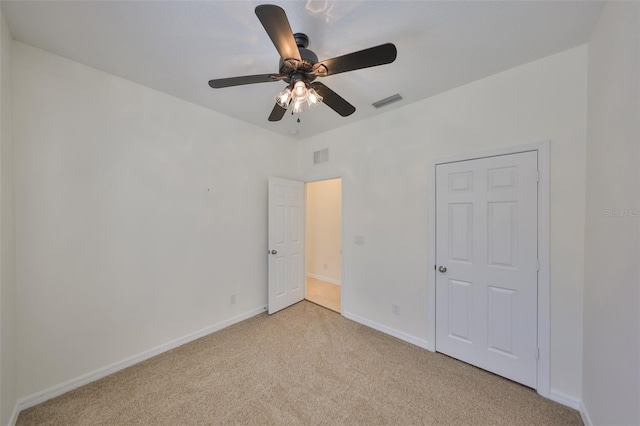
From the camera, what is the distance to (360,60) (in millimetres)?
1319

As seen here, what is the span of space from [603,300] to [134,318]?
369 cm

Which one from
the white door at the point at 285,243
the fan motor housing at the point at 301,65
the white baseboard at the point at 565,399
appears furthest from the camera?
the white door at the point at 285,243

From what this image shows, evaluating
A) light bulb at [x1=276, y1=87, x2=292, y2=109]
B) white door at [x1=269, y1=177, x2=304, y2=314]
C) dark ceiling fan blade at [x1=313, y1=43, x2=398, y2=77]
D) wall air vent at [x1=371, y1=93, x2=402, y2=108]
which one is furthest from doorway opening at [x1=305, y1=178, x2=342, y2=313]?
dark ceiling fan blade at [x1=313, y1=43, x2=398, y2=77]

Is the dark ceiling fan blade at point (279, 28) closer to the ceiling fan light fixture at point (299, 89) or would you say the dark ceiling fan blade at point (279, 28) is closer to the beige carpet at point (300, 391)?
the ceiling fan light fixture at point (299, 89)

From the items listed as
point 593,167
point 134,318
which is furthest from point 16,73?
point 593,167

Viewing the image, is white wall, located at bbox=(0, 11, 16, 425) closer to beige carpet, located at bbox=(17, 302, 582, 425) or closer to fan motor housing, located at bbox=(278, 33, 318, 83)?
beige carpet, located at bbox=(17, 302, 582, 425)

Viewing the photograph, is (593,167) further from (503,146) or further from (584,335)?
(584,335)

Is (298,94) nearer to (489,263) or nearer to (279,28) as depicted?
(279,28)

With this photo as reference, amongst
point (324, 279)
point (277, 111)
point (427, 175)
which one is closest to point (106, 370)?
point (277, 111)

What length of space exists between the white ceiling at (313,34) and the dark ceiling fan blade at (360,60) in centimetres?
36

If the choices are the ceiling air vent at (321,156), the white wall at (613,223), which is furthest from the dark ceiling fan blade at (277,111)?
the white wall at (613,223)

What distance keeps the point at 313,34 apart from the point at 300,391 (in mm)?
2720

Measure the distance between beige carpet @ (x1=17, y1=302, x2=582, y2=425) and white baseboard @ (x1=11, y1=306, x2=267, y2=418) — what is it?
6 centimetres

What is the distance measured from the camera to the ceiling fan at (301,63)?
3.73 feet
